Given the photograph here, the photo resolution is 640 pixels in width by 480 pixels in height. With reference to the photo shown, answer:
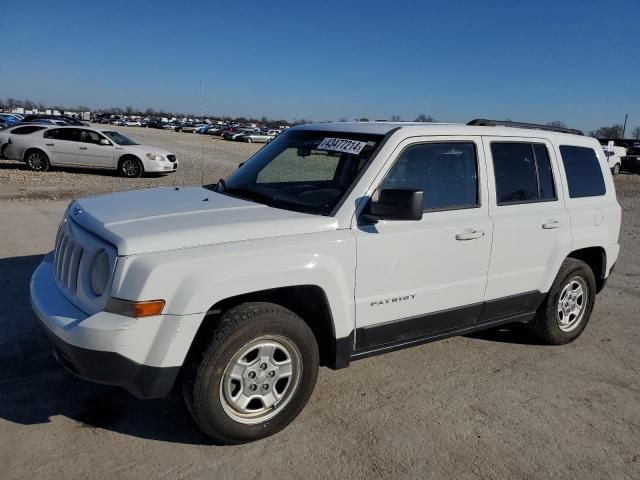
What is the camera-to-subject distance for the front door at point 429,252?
357 cm

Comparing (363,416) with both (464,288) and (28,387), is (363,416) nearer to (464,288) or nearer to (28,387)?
(464,288)

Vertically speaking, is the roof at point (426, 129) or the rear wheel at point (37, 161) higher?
the roof at point (426, 129)

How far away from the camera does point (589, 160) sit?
5.13m

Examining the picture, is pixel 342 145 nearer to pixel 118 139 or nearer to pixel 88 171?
pixel 118 139

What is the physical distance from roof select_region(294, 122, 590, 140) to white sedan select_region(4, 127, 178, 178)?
46.3ft

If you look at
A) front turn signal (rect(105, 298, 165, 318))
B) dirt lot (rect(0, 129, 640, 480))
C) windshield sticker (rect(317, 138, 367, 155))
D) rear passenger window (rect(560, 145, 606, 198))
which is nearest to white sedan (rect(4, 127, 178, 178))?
dirt lot (rect(0, 129, 640, 480))

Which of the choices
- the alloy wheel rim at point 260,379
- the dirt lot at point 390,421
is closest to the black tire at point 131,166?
the dirt lot at point 390,421

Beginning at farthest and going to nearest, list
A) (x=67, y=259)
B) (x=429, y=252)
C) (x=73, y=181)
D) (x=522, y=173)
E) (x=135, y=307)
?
(x=73, y=181) → (x=522, y=173) → (x=429, y=252) → (x=67, y=259) → (x=135, y=307)

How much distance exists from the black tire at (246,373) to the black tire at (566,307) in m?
2.44

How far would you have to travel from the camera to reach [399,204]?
10.8 feet

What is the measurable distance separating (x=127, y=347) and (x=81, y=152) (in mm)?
16400

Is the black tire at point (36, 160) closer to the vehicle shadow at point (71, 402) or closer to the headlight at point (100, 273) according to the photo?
the vehicle shadow at point (71, 402)

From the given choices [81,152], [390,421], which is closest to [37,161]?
[81,152]

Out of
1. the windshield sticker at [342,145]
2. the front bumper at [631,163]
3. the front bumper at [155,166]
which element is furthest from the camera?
the front bumper at [631,163]
